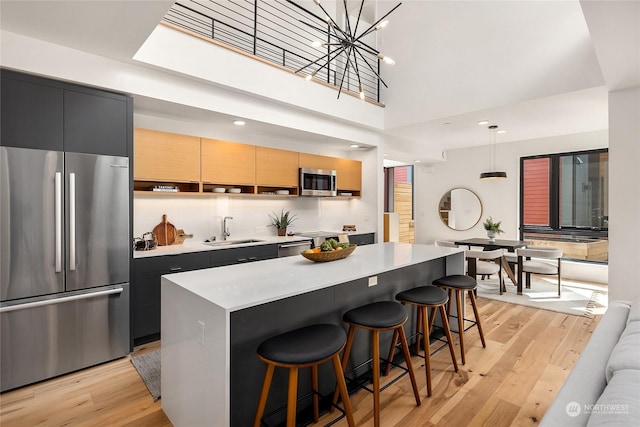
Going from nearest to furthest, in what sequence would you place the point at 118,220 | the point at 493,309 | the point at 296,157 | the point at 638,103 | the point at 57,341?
the point at 57,341
the point at 118,220
the point at 638,103
the point at 493,309
the point at 296,157

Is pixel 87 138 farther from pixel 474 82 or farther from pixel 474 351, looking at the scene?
pixel 474 82

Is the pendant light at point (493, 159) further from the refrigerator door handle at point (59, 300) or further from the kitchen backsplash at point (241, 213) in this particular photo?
the refrigerator door handle at point (59, 300)

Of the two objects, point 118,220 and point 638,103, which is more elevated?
point 638,103

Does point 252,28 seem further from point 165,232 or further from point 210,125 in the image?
point 165,232

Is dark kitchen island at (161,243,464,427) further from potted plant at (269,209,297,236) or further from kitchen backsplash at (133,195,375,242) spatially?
potted plant at (269,209,297,236)

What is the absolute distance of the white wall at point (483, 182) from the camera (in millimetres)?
5945

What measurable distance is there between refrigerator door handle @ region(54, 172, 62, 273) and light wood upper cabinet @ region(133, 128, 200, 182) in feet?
2.85

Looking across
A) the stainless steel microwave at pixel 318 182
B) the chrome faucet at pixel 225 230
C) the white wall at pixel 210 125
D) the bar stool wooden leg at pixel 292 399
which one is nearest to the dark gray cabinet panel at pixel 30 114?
the white wall at pixel 210 125

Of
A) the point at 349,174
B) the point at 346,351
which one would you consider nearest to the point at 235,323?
the point at 346,351

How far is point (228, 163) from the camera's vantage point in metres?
4.12

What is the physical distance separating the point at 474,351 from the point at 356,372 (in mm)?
1284

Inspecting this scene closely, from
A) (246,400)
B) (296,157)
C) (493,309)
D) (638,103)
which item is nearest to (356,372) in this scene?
(246,400)

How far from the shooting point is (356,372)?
2.38 metres

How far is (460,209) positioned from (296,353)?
6.69 m
